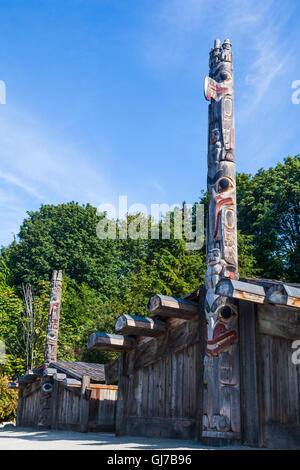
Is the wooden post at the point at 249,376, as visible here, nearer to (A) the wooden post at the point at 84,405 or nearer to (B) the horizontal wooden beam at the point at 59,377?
(A) the wooden post at the point at 84,405

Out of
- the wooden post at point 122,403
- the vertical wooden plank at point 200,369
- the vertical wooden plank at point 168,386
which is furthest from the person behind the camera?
the wooden post at point 122,403

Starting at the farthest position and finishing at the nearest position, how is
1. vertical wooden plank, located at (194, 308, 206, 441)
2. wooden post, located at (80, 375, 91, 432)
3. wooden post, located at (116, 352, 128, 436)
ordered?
wooden post, located at (80, 375, 91, 432), wooden post, located at (116, 352, 128, 436), vertical wooden plank, located at (194, 308, 206, 441)

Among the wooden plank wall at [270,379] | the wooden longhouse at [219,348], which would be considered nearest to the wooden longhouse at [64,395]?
the wooden longhouse at [219,348]

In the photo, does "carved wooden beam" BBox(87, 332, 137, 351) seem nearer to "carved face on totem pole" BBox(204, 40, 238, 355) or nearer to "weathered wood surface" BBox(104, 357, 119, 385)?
"weathered wood surface" BBox(104, 357, 119, 385)

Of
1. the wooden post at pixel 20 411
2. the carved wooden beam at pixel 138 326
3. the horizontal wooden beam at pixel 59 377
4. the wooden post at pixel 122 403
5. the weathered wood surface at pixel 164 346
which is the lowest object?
the wooden post at pixel 20 411

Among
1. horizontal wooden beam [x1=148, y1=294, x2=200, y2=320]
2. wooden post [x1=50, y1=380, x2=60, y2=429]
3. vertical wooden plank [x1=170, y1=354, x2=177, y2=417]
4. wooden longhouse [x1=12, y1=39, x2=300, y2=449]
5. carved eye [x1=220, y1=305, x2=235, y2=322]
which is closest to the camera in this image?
wooden longhouse [x1=12, y1=39, x2=300, y2=449]

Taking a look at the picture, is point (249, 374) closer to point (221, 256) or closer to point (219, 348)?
point (219, 348)

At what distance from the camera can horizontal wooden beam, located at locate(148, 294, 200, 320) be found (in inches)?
314

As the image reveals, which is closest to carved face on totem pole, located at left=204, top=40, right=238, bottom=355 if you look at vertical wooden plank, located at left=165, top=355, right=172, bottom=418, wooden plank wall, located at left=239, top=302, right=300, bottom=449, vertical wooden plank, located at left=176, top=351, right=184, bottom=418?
wooden plank wall, located at left=239, top=302, right=300, bottom=449

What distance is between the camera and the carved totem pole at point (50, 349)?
16.1 meters

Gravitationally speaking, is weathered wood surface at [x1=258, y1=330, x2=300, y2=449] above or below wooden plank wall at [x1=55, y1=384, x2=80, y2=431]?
above

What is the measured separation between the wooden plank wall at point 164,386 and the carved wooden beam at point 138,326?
277 mm

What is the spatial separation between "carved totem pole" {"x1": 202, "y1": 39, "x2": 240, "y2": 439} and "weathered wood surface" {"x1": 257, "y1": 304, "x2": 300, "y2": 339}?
511 millimetres

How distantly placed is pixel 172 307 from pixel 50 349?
1076 centimetres
